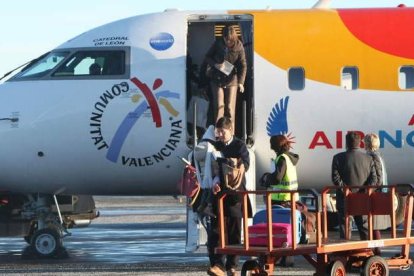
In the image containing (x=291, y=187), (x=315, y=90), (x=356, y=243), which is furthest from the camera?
(x=315, y=90)

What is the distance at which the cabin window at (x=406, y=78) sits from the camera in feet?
54.9

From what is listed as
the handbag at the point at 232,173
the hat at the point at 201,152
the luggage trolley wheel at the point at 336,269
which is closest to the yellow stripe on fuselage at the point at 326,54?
the hat at the point at 201,152

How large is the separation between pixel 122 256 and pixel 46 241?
125 cm

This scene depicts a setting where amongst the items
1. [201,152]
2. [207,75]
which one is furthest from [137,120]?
[201,152]

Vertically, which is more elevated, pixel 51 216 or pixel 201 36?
pixel 201 36

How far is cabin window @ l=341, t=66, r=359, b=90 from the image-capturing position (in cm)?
1669

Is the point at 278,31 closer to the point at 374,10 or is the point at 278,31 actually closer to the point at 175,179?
the point at 374,10

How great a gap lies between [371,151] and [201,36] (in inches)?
153

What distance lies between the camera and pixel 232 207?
13.5 metres

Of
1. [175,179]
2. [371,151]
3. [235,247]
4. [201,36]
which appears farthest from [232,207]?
[201,36]

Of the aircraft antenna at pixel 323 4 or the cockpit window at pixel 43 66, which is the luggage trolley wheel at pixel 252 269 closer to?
the cockpit window at pixel 43 66

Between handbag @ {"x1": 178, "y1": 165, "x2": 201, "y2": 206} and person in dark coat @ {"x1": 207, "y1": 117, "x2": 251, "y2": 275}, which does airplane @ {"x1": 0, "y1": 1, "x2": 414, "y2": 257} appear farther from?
person in dark coat @ {"x1": 207, "y1": 117, "x2": 251, "y2": 275}

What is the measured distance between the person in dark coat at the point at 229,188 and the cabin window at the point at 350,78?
3463 millimetres

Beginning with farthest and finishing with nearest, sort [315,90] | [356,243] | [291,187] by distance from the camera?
[315,90] → [291,187] → [356,243]
